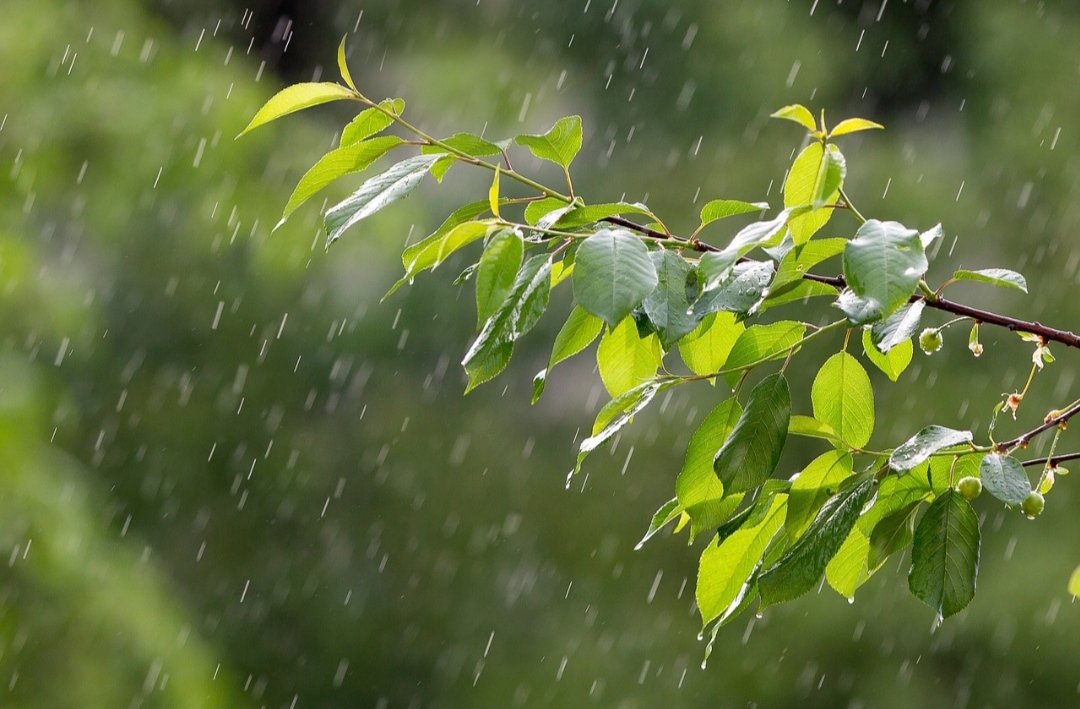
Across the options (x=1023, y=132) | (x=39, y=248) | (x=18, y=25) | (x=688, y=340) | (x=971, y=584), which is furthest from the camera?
(x=1023, y=132)

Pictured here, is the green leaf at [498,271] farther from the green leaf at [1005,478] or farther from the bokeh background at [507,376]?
the bokeh background at [507,376]

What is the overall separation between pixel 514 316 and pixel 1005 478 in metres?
0.26

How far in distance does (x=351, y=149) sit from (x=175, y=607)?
280cm

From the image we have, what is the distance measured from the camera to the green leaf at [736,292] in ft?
1.84

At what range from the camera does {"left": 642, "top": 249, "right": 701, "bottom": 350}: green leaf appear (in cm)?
55

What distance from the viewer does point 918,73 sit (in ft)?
14.0

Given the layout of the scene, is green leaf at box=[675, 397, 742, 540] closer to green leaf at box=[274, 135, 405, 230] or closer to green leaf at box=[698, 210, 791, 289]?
green leaf at box=[698, 210, 791, 289]

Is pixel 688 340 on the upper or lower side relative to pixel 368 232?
upper

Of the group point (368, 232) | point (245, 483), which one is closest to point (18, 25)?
point (368, 232)

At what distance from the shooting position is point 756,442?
0.61 m

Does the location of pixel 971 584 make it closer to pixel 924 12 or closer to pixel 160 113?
pixel 160 113

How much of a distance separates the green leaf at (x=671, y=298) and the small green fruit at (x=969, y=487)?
0.19m

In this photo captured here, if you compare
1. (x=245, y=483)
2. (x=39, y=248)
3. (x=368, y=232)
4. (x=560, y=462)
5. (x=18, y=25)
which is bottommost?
(x=245, y=483)

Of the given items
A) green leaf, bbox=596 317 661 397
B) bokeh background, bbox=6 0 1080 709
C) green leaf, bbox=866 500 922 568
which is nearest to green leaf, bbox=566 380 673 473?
green leaf, bbox=596 317 661 397
